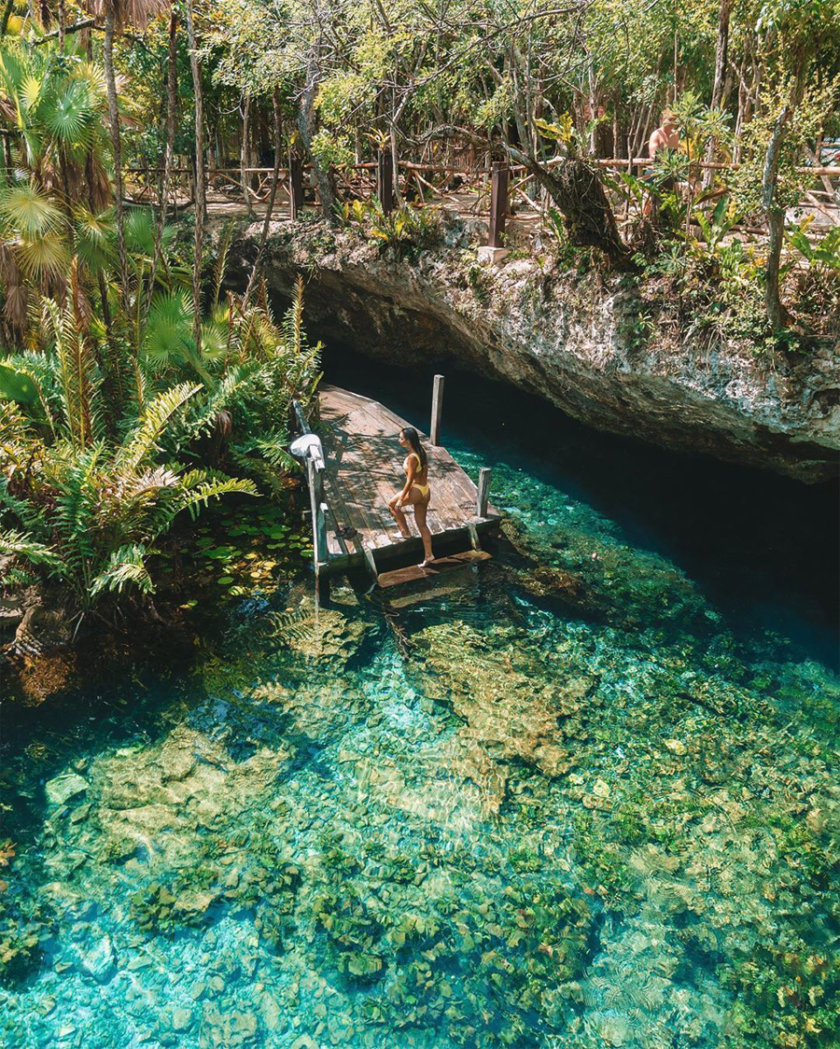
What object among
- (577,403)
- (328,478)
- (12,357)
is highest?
(12,357)

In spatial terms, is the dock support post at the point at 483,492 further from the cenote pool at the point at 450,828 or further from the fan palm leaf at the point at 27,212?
the fan palm leaf at the point at 27,212

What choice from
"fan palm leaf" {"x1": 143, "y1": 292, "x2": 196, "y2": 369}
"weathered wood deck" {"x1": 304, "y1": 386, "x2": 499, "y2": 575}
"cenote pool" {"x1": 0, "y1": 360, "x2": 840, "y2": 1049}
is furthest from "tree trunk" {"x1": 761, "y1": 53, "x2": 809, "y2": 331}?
"fan palm leaf" {"x1": 143, "y1": 292, "x2": 196, "y2": 369}

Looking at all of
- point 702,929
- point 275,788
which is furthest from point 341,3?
point 702,929

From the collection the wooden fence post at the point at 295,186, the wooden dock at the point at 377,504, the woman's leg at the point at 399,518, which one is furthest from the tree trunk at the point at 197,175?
the wooden fence post at the point at 295,186

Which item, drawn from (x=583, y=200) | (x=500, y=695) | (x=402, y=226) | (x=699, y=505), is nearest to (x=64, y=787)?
(x=500, y=695)

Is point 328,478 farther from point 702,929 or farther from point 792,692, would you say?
point 702,929
